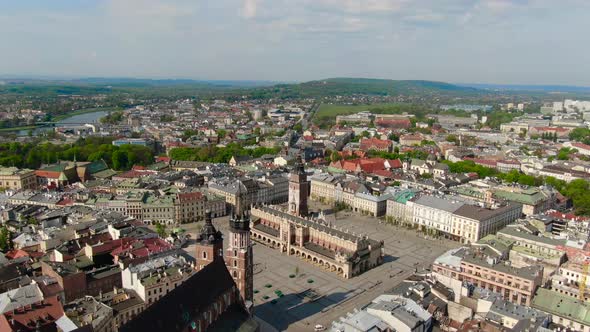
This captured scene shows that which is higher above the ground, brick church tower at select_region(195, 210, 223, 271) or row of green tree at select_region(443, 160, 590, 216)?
brick church tower at select_region(195, 210, 223, 271)

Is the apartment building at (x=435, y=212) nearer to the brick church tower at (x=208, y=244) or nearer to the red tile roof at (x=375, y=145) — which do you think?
the brick church tower at (x=208, y=244)

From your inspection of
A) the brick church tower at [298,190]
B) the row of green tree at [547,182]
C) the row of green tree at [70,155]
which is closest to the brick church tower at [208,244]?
the brick church tower at [298,190]

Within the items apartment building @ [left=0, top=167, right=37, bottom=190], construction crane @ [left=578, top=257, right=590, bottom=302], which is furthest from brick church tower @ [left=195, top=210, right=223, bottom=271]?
apartment building @ [left=0, top=167, right=37, bottom=190]

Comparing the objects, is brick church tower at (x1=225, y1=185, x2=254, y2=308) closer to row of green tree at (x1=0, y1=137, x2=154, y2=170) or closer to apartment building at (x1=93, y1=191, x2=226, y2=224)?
apartment building at (x1=93, y1=191, x2=226, y2=224)

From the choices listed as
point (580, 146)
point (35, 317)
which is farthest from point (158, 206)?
point (580, 146)

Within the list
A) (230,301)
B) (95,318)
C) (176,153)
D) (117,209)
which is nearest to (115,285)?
(95,318)

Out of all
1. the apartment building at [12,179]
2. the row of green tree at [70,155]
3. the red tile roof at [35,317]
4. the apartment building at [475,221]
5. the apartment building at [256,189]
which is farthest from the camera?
the row of green tree at [70,155]

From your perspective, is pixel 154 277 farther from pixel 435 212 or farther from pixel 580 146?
pixel 580 146
